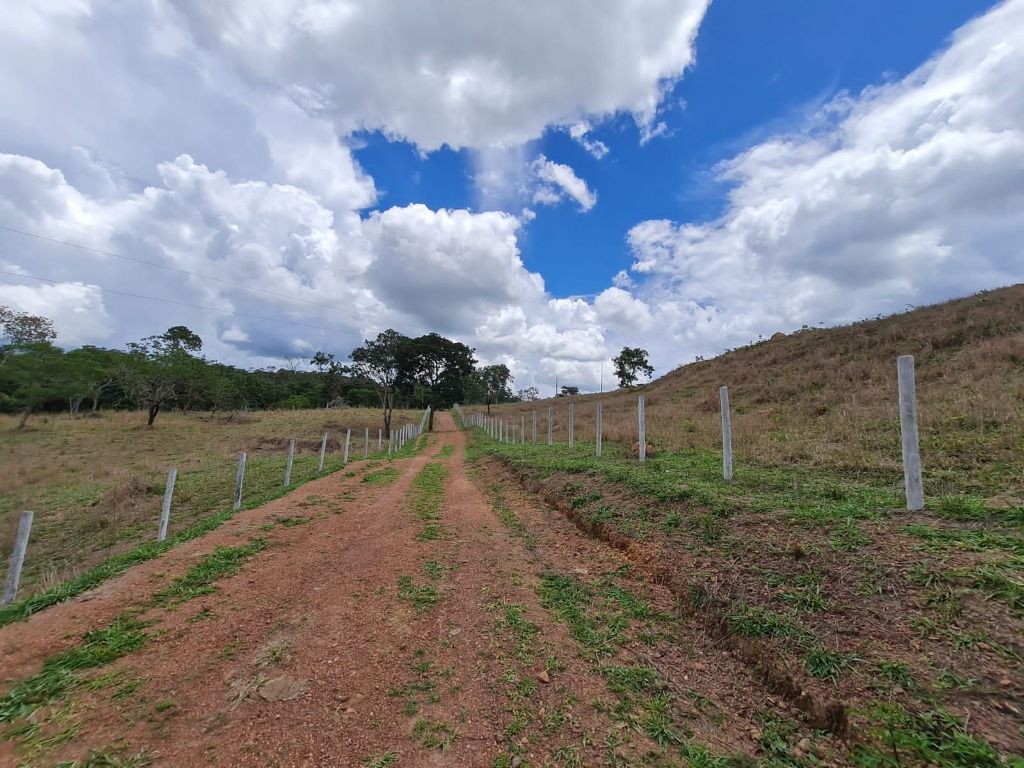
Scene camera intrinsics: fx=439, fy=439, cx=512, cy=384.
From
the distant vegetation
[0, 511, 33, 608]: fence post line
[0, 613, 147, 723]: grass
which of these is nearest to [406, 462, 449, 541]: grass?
[0, 613, 147, 723]: grass

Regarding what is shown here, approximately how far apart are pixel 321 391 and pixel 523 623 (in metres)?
69.8

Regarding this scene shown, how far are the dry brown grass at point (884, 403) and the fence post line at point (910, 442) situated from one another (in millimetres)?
1419

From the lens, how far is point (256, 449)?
77.7ft

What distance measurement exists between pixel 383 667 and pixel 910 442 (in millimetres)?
5213

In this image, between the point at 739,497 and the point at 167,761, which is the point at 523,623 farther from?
the point at 739,497

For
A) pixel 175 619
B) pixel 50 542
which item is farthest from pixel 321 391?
pixel 175 619

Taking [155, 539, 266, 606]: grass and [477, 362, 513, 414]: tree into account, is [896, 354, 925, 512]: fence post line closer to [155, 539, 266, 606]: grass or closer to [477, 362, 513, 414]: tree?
[155, 539, 266, 606]: grass

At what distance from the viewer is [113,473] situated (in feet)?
52.6

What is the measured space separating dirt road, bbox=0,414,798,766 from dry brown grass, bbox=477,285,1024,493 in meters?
4.66

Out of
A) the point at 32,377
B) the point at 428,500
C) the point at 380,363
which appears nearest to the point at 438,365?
the point at 380,363

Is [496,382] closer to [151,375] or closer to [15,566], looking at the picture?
[151,375]

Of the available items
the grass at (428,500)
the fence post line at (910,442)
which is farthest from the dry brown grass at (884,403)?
the grass at (428,500)

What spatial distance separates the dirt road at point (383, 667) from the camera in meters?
2.38

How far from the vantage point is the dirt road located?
2.38 metres
